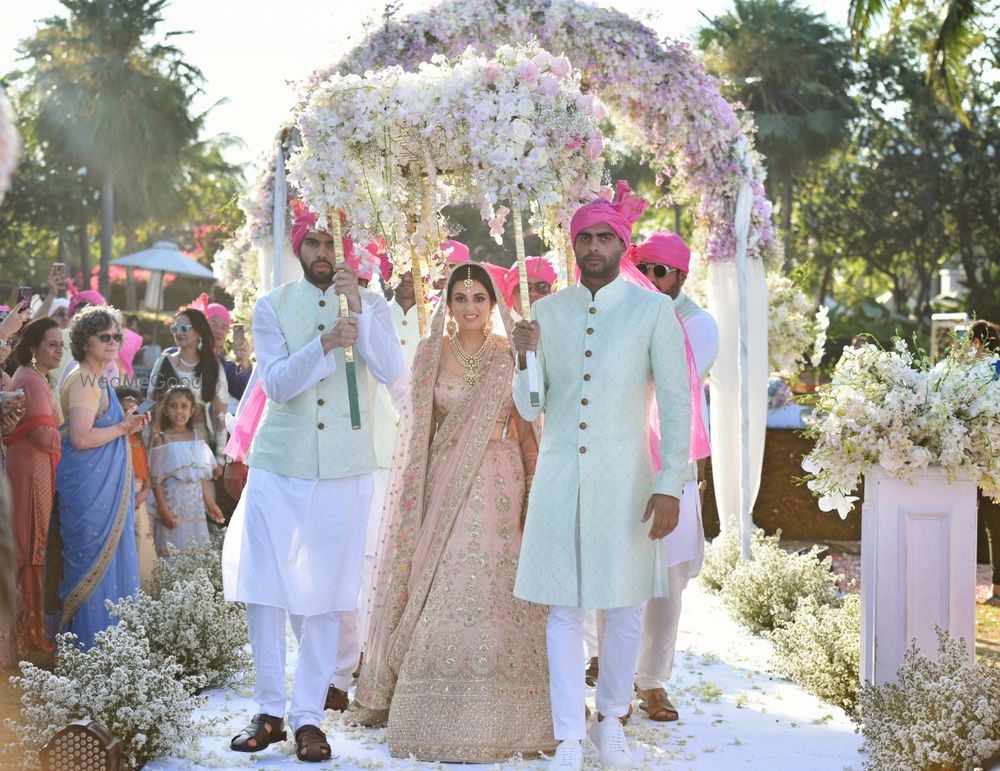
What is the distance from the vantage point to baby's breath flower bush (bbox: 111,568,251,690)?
21.5 feet

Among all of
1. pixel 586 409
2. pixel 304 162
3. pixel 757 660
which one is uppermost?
pixel 304 162

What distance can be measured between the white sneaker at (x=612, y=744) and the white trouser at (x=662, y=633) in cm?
81

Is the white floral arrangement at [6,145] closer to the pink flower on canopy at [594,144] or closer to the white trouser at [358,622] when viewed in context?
the pink flower on canopy at [594,144]

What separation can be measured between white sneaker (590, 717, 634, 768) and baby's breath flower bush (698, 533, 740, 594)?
175 inches

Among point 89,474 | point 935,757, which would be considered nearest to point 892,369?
point 935,757

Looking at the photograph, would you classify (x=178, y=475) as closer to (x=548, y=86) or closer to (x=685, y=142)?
(x=548, y=86)

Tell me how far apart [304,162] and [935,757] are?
11.1ft

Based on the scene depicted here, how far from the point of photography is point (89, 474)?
724 cm

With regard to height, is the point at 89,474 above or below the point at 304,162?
below

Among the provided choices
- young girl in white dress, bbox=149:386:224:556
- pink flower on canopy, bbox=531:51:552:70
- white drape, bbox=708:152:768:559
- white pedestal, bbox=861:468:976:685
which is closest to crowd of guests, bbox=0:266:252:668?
young girl in white dress, bbox=149:386:224:556

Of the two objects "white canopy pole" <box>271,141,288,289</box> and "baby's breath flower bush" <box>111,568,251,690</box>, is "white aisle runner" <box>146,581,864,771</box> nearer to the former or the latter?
"baby's breath flower bush" <box>111,568,251,690</box>

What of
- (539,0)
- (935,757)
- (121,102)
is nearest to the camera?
(935,757)

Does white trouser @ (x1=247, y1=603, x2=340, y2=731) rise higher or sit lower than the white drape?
lower

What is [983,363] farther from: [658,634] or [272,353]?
[272,353]
